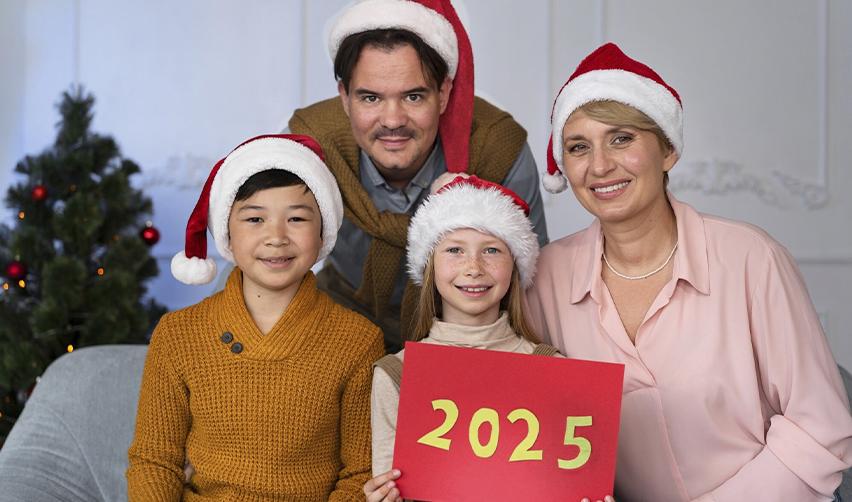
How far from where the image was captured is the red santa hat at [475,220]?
2160mm

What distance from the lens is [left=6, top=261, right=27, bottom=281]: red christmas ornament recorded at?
3.78m

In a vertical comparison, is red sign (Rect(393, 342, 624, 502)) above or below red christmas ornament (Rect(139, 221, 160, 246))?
below

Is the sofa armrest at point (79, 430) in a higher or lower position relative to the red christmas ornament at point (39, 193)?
lower

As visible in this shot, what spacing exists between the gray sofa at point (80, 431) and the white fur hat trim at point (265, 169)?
734mm

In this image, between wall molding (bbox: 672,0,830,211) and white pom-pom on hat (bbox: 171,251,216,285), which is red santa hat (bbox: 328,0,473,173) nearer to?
white pom-pom on hat (bbox: 171,251,216,285)

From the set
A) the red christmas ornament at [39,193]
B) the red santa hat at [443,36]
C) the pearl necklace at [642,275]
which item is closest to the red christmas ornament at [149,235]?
the red christmas ornament at [39,193]

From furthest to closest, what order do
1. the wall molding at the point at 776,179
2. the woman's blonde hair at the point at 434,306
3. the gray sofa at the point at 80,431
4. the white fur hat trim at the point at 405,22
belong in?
the wall molding at the point at 776,179
the white fur hat trim at the point at 405,22
the gray sofa at the point at 80,431
the woman's blonde hair at the point at 434,306

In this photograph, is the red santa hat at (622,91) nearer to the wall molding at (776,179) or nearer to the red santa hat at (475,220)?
the red santa hat at (475,220)

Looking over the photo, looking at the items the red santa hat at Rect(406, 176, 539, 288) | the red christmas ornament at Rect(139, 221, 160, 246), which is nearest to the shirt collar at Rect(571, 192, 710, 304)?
the red santa hat at Rect(406, 176, 539, 288)

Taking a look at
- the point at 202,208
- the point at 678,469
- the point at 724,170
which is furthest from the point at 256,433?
the point at 724,170

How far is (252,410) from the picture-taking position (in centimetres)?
204

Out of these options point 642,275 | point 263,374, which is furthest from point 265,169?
point 642,275

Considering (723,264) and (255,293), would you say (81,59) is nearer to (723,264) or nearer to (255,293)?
(255,293)

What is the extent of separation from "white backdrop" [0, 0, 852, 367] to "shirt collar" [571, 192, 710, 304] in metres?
2.23
